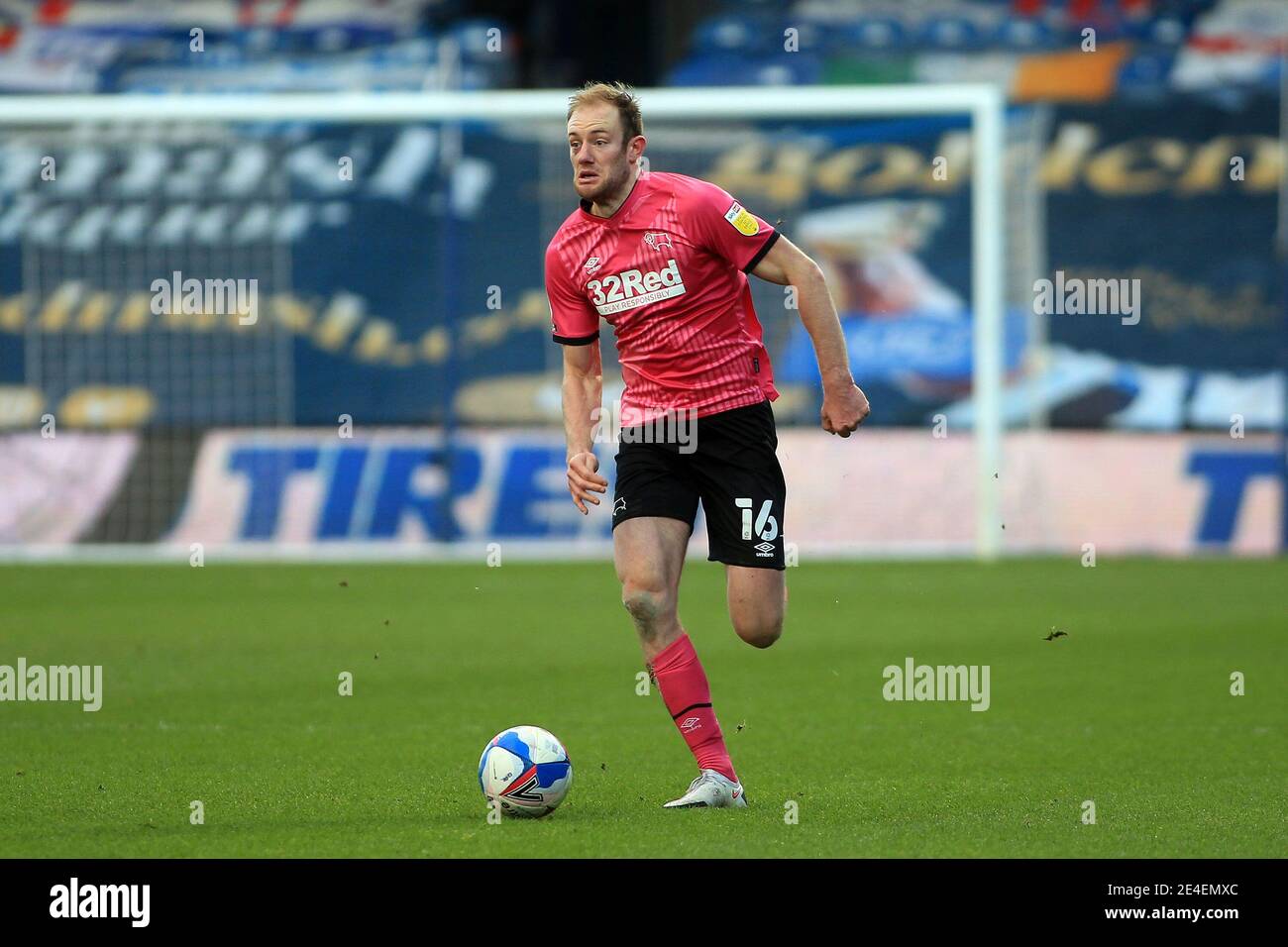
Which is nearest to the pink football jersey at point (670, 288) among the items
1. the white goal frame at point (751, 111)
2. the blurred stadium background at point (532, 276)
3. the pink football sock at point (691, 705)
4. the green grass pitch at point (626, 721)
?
the pink football sock at point (691, 705)

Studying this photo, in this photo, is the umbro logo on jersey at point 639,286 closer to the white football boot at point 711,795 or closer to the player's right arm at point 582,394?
the player's right arm at point 582,394

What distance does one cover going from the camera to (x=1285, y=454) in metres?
18.8

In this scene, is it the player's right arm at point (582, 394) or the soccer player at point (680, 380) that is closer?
the soccer player at point (680, 380)

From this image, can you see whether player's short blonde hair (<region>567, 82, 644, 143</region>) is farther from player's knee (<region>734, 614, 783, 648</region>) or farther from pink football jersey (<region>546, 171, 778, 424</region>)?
player's knee (<region>734, 614, 783, 648</region>)

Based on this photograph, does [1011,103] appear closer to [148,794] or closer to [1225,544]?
[1225,544]

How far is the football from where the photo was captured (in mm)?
5988

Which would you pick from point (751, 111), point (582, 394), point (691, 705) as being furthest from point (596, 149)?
point (751, 111)

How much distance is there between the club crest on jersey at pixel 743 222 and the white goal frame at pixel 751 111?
10982 mm

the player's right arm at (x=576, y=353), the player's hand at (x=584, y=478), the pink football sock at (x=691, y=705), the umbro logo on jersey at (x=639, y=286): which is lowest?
the pink football sock at (x=691, y=705)

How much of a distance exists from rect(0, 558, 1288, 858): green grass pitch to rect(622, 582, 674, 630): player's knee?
1.90ft

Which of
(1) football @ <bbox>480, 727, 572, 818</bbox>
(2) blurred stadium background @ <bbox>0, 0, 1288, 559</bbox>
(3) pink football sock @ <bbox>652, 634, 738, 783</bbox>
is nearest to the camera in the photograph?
(1) football @ <bbox>480, 727, 572, 818</bbox>

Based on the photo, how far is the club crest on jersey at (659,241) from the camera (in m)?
6.27

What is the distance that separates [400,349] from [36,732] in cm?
1233

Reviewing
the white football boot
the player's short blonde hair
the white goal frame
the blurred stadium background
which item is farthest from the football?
the blurred stadium background
